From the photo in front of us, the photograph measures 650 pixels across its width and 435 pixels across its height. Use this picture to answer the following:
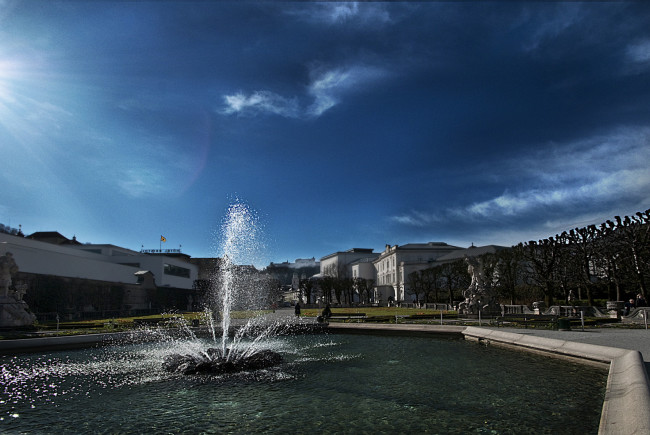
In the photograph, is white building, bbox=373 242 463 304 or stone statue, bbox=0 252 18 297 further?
white building, bbox=373 242 463 304

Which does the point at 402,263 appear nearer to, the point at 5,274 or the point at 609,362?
the point at 5,274

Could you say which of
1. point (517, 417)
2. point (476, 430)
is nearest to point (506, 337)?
point (517, 417)

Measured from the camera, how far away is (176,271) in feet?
254

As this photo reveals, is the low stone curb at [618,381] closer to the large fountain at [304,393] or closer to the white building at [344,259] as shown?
the large fountain at [304,393]

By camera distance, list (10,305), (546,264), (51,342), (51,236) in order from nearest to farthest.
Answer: (51,342) < (10,305) < (546,264) < (51,236)

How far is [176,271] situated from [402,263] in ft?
147

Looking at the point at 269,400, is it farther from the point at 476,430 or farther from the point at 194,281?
the point at 194,281

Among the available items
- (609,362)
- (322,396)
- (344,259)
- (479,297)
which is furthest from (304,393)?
(344,259)

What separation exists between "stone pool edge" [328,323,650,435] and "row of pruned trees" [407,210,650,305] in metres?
9.65

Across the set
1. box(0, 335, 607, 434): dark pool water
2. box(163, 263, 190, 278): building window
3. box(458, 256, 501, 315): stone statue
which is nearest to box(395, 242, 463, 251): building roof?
box(163, 263, 190, 278): building window

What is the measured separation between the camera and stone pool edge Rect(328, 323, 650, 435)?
5379 mm

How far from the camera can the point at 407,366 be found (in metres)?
11.2

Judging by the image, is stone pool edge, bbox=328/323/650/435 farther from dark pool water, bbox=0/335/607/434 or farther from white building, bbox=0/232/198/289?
white building, bbox=0/232/198/289

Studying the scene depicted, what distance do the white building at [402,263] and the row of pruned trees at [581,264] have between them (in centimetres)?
4157
